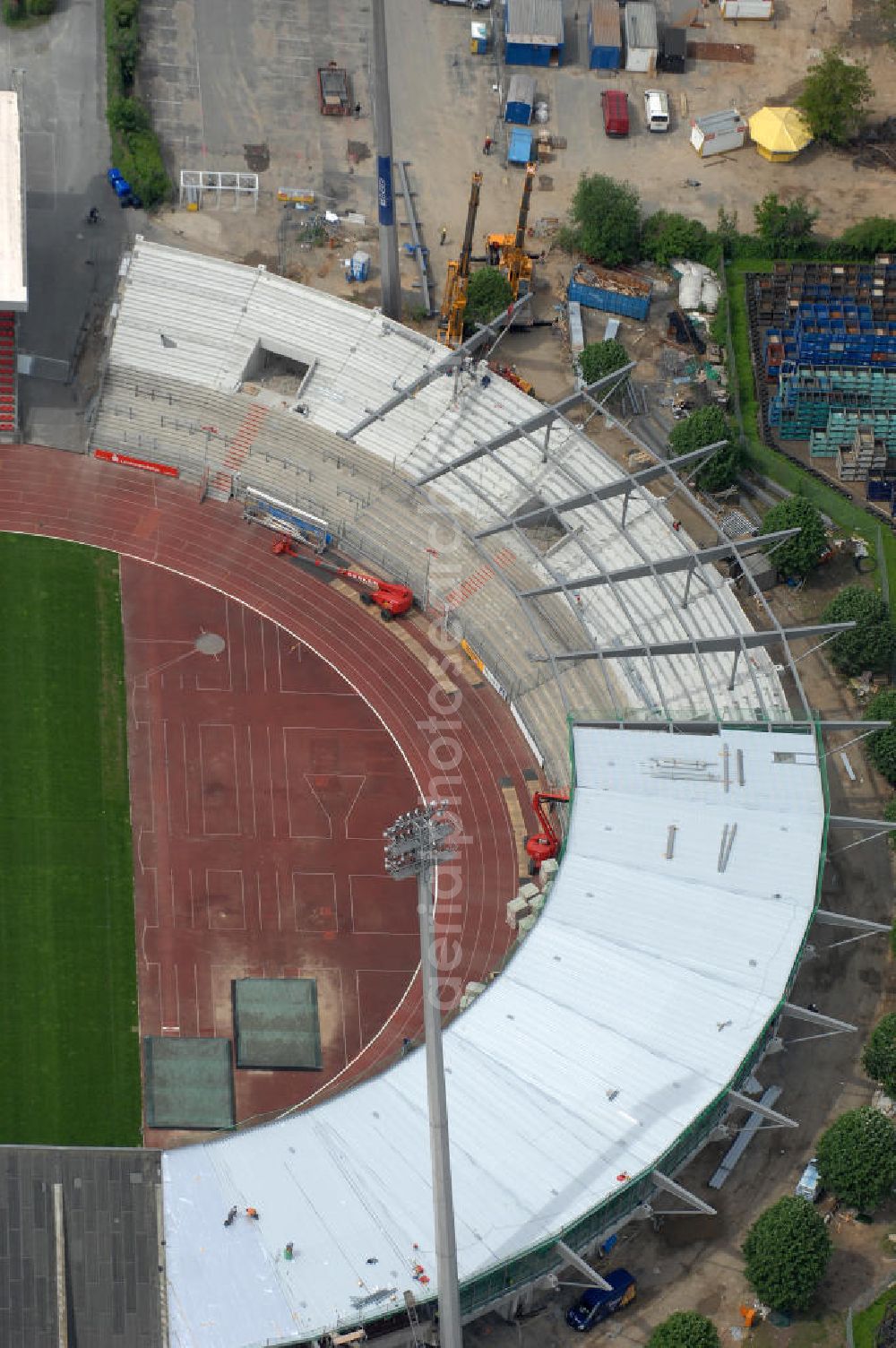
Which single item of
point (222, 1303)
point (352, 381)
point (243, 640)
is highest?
point (352, 381)

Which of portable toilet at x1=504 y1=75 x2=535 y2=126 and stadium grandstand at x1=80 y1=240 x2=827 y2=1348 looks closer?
stadium grandstand at x1=80 y1=240 x2=827 y2=1348

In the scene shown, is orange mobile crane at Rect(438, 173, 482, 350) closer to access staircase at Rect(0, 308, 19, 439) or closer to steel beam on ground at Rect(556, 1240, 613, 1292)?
access staircase at Rect(0, 308, 19, 439)

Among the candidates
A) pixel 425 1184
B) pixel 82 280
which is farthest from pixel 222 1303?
pixel 82 280

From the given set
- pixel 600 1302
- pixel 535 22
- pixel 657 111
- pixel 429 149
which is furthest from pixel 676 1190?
pixel 535 22

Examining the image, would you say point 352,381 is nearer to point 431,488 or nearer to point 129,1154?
point 431,488

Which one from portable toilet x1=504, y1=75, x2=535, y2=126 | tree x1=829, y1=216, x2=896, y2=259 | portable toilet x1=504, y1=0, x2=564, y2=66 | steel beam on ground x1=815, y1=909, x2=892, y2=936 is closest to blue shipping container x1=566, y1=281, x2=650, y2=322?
tree x1=829, y1=216, x2=896, y2=259

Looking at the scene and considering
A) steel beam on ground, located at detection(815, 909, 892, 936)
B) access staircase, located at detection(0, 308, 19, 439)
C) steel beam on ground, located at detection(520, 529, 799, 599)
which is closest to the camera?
steel beam on ground, located at detection(815, 909, 892, 936)

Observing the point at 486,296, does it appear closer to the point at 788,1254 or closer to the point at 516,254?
the point at 516,254

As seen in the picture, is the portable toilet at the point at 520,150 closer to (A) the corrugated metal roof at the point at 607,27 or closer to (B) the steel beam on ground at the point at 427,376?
(A) the corrugated metal roof at the point at 607,27
